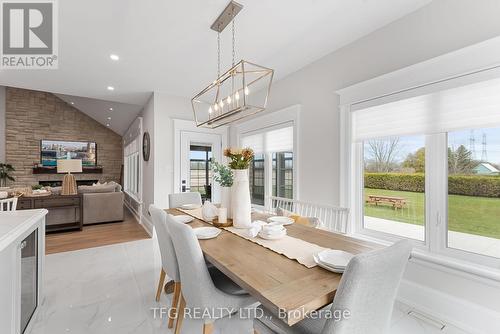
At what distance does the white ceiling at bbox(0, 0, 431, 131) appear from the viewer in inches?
76.8

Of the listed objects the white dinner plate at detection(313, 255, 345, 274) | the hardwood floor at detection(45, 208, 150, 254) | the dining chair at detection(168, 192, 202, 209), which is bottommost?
the hardwood floor at detection(45, 208, 150, 254)

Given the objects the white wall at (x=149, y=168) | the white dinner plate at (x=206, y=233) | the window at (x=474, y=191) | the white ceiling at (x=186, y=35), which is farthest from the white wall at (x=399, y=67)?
the white wall at (x=149, y=168)

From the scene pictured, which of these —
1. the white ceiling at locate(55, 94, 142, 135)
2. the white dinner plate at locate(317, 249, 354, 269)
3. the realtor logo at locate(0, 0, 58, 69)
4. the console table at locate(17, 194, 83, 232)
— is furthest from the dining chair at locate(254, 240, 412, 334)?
the white ceiling at locate(55, 94, 142, 135)

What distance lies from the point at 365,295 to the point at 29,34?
11.6 ft

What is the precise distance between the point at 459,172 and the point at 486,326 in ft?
3.60

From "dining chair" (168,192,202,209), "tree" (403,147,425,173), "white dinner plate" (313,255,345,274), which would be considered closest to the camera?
"white dinner plate" (313,255,345,274)

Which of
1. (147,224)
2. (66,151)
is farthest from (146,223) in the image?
(66,151)

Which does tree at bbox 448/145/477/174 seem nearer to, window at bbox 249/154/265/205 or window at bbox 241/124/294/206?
window at bbox 241/124/294/206

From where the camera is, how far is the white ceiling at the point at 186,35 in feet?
6.40

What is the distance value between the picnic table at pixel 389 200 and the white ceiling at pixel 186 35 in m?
1.68

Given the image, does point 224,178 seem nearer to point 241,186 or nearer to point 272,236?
point 241,186

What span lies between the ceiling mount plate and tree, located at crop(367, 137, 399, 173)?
1.84 meters

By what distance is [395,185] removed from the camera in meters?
2.26

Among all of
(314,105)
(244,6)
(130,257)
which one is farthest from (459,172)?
(130,257)
